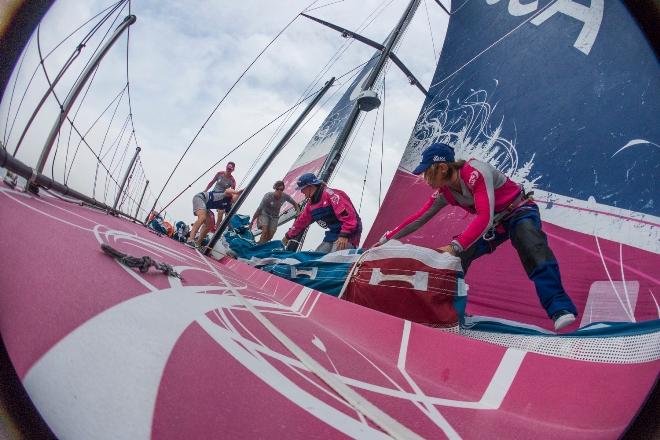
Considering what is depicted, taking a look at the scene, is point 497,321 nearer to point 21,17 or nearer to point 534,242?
point 534,242

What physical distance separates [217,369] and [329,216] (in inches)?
109

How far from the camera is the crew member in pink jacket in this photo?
124cm

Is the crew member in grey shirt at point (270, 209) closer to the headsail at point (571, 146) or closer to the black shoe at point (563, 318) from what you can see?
the headsail at point (571, 146)

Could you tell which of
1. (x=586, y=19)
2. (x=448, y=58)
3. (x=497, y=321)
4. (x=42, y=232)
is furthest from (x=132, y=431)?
(x=448, y=58)

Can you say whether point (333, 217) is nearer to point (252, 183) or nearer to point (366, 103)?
point (252, 183)

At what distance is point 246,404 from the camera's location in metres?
0.45

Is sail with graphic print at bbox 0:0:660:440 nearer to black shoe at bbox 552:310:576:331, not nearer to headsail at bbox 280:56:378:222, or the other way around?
black shoe at bbox 552:310:576:331

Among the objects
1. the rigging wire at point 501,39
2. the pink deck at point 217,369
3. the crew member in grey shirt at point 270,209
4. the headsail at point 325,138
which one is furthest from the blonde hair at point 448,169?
the headsail at point 325,138

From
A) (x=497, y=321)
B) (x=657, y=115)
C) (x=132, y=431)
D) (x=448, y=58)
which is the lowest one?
(x=132, y=431)

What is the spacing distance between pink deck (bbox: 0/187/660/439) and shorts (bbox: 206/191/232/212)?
344 cm

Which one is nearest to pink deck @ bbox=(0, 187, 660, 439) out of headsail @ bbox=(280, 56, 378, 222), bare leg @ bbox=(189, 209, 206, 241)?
bare leg @ bbox=(189, 209, 206, 241)

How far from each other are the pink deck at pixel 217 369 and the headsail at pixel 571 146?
1.17 m

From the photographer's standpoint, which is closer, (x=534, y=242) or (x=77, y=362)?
(x=77, y=362)

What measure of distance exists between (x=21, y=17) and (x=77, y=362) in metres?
0.47
